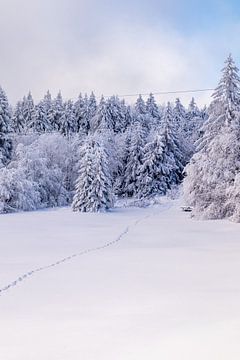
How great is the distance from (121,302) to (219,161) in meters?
20.2

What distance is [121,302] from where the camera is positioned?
6965 mm

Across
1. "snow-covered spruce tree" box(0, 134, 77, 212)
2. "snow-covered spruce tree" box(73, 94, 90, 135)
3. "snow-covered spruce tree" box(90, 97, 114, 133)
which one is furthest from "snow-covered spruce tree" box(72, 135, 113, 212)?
→ "snow-covered spruce tree" box(73, 94, 90, 135)

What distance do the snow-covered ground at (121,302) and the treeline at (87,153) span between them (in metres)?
17.1

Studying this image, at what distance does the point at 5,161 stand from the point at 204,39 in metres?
27.3

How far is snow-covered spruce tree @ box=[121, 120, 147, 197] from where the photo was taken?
49.1 m

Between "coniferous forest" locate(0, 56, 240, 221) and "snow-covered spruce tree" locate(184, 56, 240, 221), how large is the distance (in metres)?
0.06

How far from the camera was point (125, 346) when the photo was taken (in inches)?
192

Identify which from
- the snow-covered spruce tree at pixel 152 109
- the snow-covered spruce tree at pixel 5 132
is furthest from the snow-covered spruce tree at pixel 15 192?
the snow-covered spruce tree at pixel 152 109

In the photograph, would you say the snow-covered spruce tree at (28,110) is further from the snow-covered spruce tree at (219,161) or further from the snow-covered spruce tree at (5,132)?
the snow-covered spruce tree at (219,161)

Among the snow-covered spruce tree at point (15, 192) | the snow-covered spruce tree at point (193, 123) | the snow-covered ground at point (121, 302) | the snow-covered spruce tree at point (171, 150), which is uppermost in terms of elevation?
the snow-covered spruce tree at point (193, 123)

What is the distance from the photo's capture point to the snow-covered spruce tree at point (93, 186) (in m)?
31.8

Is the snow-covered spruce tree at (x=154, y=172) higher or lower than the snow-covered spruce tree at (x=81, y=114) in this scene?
lower

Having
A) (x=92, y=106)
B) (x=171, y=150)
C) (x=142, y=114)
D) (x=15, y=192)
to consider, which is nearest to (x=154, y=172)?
(x=171, y=150)

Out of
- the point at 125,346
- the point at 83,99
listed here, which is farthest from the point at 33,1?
the point at 83,99
